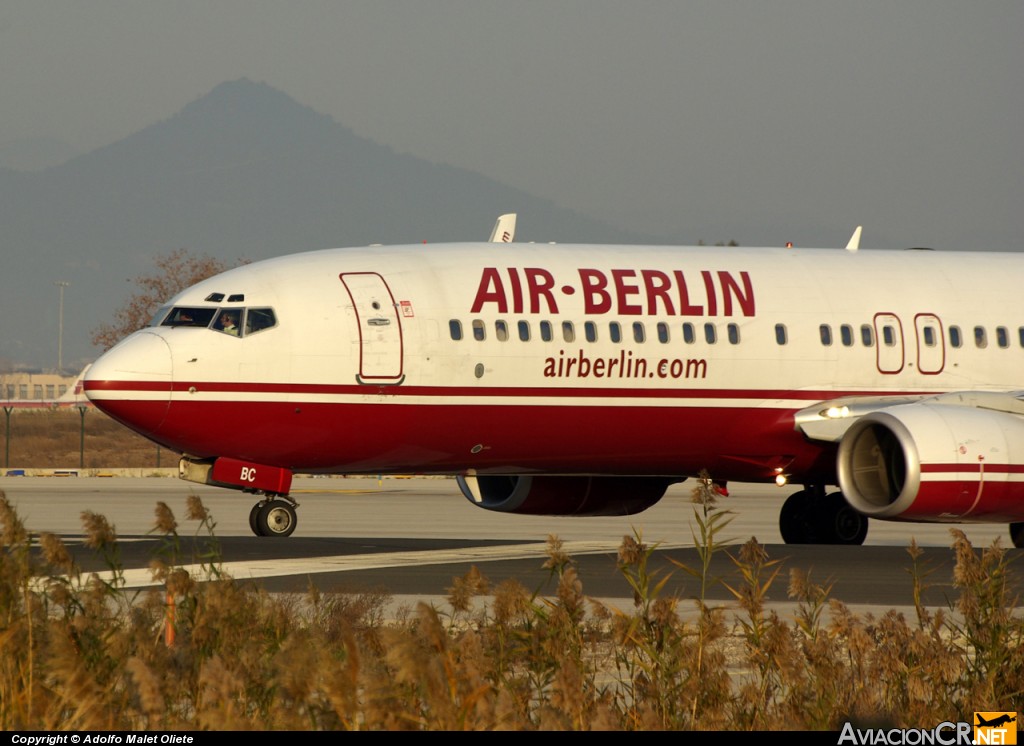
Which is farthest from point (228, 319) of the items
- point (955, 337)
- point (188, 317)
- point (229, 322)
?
point (955, 337)

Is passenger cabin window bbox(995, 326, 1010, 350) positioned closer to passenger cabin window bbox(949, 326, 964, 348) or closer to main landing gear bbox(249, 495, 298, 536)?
passenger cabin window bbox(949, 326, 964, 348)

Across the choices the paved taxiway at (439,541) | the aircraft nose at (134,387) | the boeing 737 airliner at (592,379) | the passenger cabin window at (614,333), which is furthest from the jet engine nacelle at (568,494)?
the aircraft nose at (134,387)

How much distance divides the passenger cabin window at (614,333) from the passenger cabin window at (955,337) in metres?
5.39

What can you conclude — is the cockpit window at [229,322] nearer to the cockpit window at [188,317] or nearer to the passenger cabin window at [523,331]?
the cockpit window at [188,317]

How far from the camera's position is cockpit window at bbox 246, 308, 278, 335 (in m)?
23.0

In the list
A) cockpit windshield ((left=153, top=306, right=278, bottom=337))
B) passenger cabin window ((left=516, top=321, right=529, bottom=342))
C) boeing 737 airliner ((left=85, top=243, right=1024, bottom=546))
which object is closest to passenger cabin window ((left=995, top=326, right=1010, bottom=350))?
boeing 737 airliner ((left=85, top=243, right=1024, bottom=546))

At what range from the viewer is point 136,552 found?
21562mm

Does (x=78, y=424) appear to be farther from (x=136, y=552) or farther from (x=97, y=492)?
(x=136, y=552)

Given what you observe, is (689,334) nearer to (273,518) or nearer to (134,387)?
(273,518)

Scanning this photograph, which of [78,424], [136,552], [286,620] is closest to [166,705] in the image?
[286,620]

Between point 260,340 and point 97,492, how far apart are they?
20.8 meters

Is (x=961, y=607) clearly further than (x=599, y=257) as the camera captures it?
No

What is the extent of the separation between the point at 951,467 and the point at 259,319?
9.13 meters

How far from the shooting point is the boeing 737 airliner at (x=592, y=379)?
2270 cm
